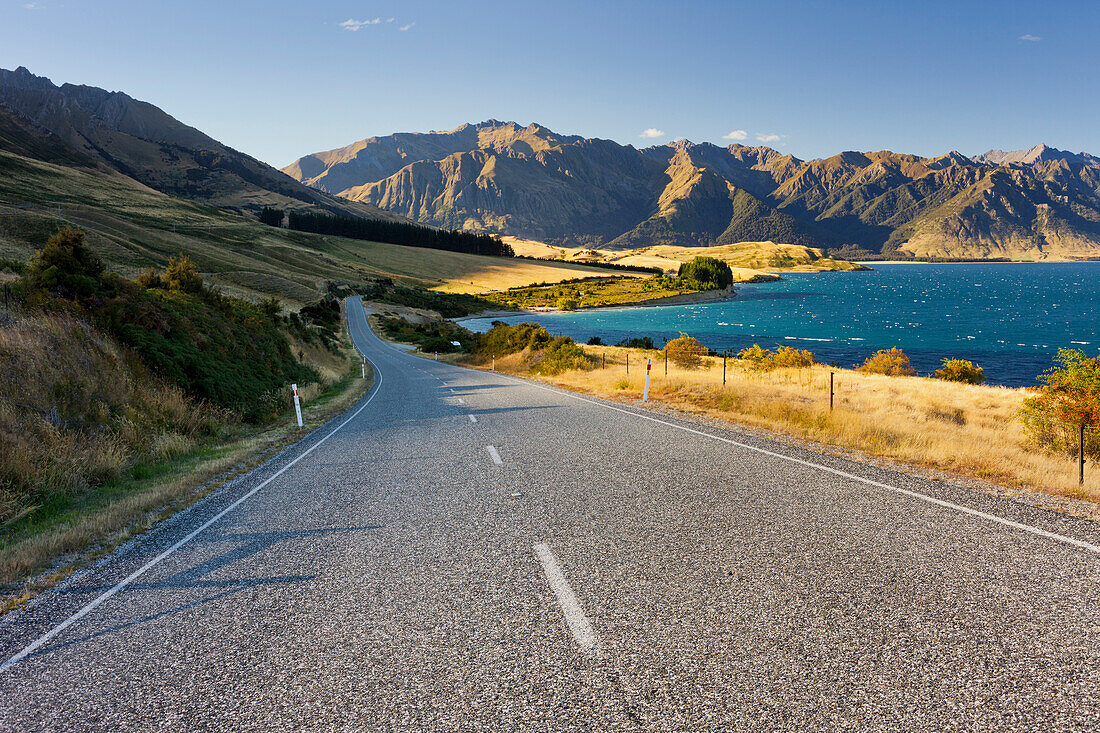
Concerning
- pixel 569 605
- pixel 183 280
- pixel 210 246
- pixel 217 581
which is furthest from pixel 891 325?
pixel 210 246

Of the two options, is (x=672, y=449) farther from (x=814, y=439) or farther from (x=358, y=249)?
(x=358, y=249)

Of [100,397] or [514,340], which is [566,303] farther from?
[100,397]

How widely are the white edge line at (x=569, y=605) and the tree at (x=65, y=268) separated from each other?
15.3 meters

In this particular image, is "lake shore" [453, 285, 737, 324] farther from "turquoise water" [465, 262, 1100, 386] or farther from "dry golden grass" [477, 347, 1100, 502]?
"dry golden grass" [477, 347, 1100, 502]

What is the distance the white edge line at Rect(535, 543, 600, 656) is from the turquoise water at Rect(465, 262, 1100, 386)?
5693 cm

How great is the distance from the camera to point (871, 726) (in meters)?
3.26

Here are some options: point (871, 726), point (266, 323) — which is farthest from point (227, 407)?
point (871, 726)

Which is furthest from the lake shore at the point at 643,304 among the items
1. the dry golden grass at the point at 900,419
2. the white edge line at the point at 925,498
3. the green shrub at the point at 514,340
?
the white edge line at the point at 925,498

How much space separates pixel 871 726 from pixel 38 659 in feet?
19.7

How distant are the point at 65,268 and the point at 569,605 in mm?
16938

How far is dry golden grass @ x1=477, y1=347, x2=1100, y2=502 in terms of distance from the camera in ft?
28.4

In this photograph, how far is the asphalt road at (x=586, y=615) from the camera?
11.6ft

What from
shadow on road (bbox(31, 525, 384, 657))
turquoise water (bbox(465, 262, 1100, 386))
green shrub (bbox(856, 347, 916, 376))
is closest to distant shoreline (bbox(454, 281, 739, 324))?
turquoise water (bbox(465, 262, 1100, 386))

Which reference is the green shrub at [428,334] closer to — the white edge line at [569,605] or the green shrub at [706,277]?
the white edge line at [569,605]
